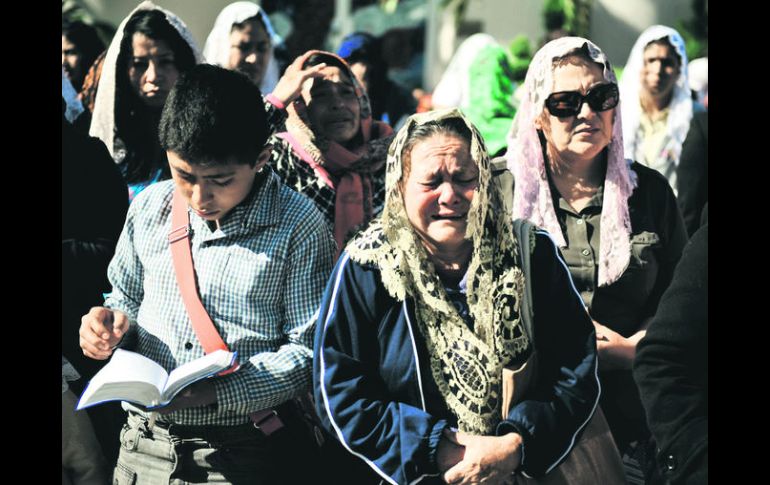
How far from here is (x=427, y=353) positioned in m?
2.85

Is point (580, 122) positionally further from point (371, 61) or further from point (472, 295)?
point (371, 61)

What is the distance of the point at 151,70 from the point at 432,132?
2.05 meters

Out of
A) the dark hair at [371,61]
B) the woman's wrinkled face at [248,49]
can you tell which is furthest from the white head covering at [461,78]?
the woman's wrinkled face at [248,49]

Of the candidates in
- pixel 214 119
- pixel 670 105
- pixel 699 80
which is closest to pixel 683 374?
pixel 214 119

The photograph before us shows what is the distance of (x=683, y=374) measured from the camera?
2564 millimetres

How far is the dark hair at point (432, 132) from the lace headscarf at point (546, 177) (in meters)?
0.88

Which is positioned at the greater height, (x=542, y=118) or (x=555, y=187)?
(x=542, y=118)

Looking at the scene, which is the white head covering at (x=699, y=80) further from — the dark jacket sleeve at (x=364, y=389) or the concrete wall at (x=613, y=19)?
the dark jacket sleeve at (x=364, y=389)

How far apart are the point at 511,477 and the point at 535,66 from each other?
1.80 m

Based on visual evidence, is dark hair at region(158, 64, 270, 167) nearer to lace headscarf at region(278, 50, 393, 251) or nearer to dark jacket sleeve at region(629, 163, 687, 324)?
lace headscarf at region(278, 50, 393, 251)

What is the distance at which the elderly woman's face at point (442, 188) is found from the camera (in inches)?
113
